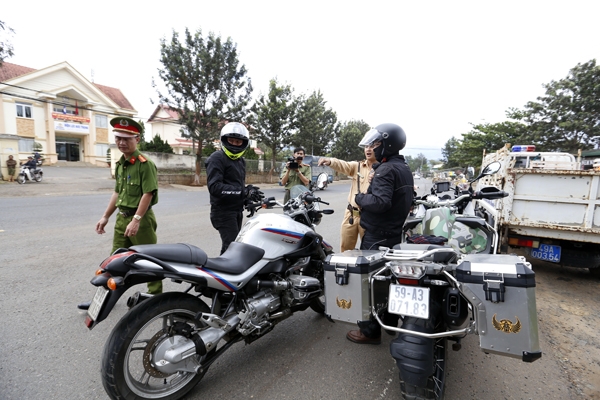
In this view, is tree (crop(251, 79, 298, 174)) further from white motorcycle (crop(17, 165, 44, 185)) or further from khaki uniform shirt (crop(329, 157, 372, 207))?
khaki uniform shirt (crop(329, 157, 372, 207))

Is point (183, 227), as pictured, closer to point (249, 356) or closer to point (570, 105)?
point (249, 356)

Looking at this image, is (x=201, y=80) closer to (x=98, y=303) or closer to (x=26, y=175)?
(x=26, y=175)

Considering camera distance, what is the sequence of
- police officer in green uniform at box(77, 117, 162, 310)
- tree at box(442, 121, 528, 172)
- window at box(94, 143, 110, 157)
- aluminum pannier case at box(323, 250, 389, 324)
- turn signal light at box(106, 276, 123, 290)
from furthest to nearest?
window at box(94, 143, 110, 157), tree at box(442, 121, 528, 172), police officer in green uniform at box(77, 117, 162, 310), aluminum pannier case at box(323, 250, 389, 324), turn signal light at box(106, 276, 123, 290)

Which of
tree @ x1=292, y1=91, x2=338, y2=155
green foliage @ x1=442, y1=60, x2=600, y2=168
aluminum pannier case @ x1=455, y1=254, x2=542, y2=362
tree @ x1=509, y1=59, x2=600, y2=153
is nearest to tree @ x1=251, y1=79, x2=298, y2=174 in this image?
tree @ x1=292, y1=91, x2=338, y2=155

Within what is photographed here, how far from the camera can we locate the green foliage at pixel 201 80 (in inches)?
659

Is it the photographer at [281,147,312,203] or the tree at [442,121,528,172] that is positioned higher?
the tree at [442,121,528,172]

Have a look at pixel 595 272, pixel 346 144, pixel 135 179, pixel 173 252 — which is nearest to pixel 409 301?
pixel 173 252

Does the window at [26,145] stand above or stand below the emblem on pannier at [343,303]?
above

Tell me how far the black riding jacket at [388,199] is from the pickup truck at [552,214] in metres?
2.11

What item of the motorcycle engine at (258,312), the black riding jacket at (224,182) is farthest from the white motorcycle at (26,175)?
the motorcycle engine at (258,312)

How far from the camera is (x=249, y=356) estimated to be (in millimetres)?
2498

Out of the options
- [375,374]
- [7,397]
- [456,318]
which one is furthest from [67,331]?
[456,318]

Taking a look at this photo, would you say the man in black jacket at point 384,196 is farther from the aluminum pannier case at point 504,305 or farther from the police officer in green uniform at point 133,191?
the police officer in green uniform at point 133,191

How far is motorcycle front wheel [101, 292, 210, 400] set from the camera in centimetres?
→ 173
